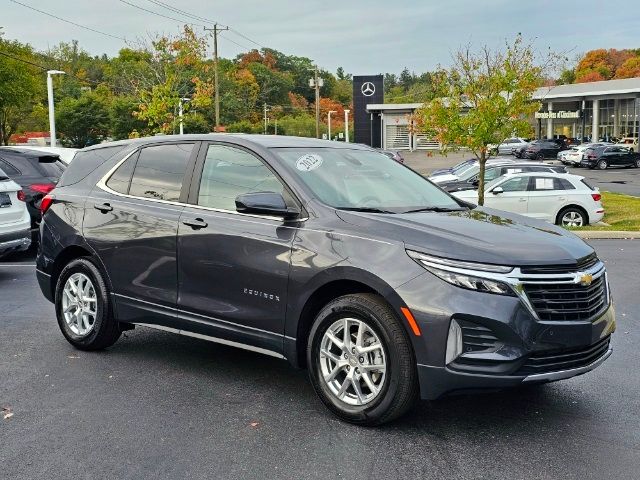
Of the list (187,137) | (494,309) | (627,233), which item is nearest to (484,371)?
(494,309)

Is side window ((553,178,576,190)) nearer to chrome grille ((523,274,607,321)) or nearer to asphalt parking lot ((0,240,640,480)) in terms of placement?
asphalt parking lot ((0,240,640,480))

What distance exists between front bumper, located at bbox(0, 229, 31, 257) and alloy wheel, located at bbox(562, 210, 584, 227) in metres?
11.9

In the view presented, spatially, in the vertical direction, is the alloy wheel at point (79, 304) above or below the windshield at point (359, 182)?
below

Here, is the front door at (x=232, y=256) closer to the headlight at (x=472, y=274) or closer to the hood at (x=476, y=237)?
the hood at (x=476, y=237)

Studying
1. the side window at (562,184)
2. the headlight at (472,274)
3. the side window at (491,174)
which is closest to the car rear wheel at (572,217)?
the side window at (562,184)

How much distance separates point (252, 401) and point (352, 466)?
1233mm

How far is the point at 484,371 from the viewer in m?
Answer: 4.05

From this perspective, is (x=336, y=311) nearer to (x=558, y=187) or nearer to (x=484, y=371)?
(x=484, y=371)

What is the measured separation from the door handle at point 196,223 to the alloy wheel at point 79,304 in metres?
1.28

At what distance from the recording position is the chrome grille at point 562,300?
13.4ft

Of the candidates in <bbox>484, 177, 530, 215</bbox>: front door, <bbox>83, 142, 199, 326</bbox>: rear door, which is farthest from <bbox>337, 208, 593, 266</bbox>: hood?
<bbox>484, 177, 530, 215</bbox>: front door

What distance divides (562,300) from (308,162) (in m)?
1.99

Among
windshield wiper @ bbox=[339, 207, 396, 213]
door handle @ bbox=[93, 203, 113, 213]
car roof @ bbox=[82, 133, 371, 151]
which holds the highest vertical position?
car roof @ bbox=[82, 133, 371, 151]

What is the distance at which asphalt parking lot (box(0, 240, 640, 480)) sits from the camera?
12.8 ft
